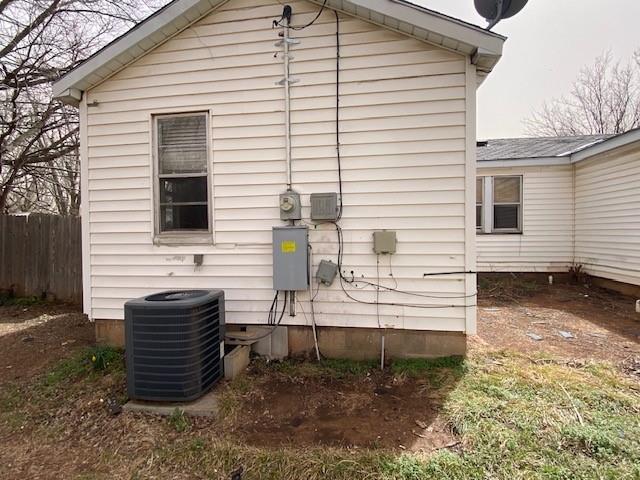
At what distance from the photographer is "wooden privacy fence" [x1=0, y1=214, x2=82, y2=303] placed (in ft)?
23.5

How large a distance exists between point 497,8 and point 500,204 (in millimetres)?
6054

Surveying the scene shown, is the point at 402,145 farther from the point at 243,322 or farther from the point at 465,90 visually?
the point at 243,322

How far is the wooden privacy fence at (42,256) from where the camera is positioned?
23.5 ft

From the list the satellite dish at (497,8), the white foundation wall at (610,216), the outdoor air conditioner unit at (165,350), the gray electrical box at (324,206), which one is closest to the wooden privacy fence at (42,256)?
the outdoor air conditioner unit at (165,350)

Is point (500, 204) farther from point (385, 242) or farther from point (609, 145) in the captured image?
point (385, 242)

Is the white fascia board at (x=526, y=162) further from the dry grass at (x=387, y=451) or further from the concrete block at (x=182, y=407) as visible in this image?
the concrete block at (x=182, y=407)

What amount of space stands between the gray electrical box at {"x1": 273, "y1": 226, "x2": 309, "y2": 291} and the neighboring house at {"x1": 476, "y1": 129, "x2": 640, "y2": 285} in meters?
6.84

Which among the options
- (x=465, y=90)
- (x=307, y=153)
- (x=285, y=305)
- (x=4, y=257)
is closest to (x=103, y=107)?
(x=307, y=153)

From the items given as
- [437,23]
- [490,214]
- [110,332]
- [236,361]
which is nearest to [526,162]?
[490,214]

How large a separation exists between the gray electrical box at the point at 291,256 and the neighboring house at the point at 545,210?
684 centimetres

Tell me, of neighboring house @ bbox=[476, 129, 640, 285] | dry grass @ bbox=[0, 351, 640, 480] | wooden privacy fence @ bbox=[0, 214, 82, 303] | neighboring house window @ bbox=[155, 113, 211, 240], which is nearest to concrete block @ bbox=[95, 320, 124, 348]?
dry grass @ bbox=[0, 351, 640, 480]

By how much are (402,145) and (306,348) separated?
2455mm

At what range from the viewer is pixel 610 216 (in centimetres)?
765

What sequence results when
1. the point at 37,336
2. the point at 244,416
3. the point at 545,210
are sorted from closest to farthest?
the point at 244,416 < the point at 37,336 < the point at 545,210
